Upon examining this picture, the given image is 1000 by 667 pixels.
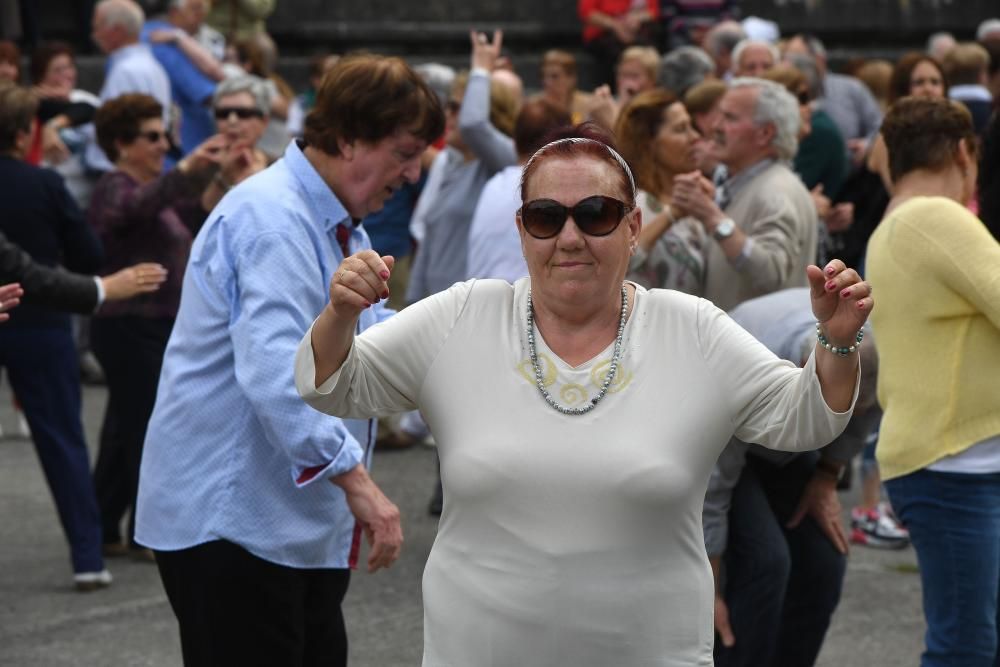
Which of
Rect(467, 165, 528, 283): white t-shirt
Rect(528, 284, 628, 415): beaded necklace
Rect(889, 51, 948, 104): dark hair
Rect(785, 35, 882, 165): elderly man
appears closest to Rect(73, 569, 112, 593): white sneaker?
Rect(467, 165, 528, 283): white t-shirt

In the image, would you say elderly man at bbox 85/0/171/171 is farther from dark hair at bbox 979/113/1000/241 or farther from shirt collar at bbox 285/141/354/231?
shirt collar at bbox 285/141/354/231

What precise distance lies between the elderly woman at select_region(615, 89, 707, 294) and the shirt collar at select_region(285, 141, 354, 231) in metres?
2.15

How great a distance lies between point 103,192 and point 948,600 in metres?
4.14

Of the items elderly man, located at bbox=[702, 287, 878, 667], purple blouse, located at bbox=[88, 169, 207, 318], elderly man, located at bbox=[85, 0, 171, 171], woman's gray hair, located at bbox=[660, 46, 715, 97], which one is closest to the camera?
elderly man, located at bbox=[702, 287, 878, 667]

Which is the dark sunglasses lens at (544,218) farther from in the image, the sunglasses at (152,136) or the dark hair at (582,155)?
the sunglasses at (152,136)

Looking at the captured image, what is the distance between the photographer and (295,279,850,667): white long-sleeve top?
287cm

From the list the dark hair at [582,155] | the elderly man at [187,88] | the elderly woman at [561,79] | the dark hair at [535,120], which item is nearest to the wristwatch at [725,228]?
the dark hair at [535,120]

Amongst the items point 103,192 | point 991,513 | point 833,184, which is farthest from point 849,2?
point 991,513

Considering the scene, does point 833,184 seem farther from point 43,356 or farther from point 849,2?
point 849,2

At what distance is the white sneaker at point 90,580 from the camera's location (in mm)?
6703

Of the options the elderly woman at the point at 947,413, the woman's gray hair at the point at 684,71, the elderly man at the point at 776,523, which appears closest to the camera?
Answer: the elderly woman at the point at 947,413

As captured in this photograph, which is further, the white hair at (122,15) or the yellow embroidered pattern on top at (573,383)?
the white hair at (122,15)

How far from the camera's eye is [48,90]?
10562mm

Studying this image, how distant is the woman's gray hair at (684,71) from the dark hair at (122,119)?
10.1 feet
